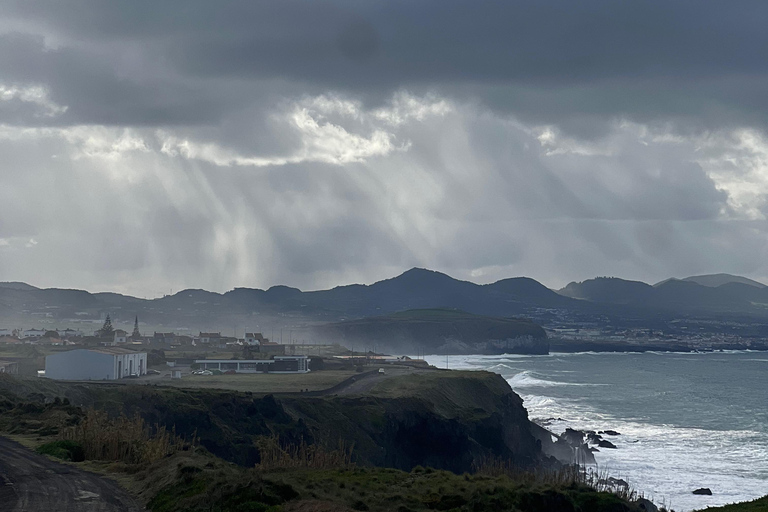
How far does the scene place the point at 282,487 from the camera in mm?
17734

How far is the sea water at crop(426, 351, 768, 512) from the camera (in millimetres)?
52844

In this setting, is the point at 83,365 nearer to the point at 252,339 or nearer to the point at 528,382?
the point at 252,339

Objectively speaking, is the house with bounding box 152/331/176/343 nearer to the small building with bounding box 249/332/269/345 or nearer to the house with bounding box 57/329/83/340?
the house with bounding box 57/329/83/340

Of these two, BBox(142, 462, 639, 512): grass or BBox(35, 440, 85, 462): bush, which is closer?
BBox(142, 462, 639, 512): grass

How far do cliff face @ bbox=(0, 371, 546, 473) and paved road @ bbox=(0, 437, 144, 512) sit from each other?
67.2 feet

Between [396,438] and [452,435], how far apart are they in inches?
176

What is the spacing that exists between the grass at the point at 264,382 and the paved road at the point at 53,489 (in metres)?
41.8

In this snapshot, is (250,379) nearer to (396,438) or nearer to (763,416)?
(396,438)

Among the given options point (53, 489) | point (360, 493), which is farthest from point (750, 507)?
point (53, 489)

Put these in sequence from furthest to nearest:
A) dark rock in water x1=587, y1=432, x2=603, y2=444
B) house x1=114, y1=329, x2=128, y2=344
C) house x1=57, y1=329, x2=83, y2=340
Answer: house x1=57, y1=329, x2=83, y2=340 < house x1=114, y1=329, x2=128, y2=344 < dark rock in water x1=587, y1=432, x2=603, y2=444

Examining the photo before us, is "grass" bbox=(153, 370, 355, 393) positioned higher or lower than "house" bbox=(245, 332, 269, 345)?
lower

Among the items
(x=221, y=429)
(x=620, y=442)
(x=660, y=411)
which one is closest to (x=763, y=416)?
(x=660, y=411)

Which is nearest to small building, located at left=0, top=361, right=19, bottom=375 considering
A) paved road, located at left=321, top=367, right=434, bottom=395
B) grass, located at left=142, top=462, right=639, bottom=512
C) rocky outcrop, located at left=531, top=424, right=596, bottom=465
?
paved road, located at left=321, top=367, right=434, bottom=395

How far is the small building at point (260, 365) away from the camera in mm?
92938
